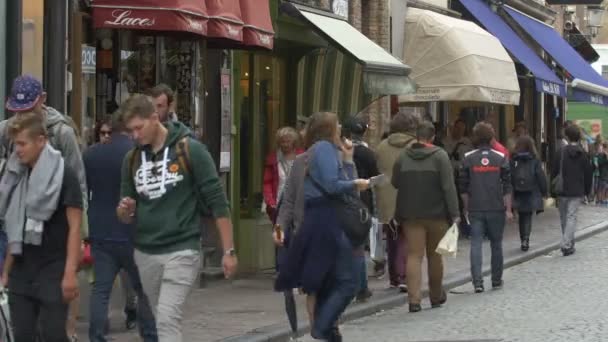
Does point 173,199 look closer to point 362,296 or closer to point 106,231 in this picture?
point 106,231

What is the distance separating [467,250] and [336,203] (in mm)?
11927

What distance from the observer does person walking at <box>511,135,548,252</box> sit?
72.0ft

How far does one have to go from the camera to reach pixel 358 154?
50.8 ft

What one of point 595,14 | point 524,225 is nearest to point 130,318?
point 524,225

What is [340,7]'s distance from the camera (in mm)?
20922

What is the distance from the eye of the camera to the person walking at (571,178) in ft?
69.2

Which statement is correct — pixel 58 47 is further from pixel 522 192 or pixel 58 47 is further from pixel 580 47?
pixel 580 47

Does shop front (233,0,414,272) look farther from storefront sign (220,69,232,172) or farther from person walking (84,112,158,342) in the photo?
person walking (84,112,158,342)

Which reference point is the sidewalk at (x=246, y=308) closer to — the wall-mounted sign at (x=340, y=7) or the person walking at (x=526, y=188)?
the person walking at (x=526, y=188)

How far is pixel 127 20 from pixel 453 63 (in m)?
11.2

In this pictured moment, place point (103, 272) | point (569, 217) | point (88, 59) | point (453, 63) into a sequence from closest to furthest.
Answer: point (103, 272)
point (88, 59)
point (569, 217)
point (453, 63)

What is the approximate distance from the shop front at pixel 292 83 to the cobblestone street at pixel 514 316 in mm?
2903

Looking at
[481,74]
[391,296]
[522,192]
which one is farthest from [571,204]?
[391,296]

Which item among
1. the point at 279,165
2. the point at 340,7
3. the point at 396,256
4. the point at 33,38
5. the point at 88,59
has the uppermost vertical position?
the point at 340,7
